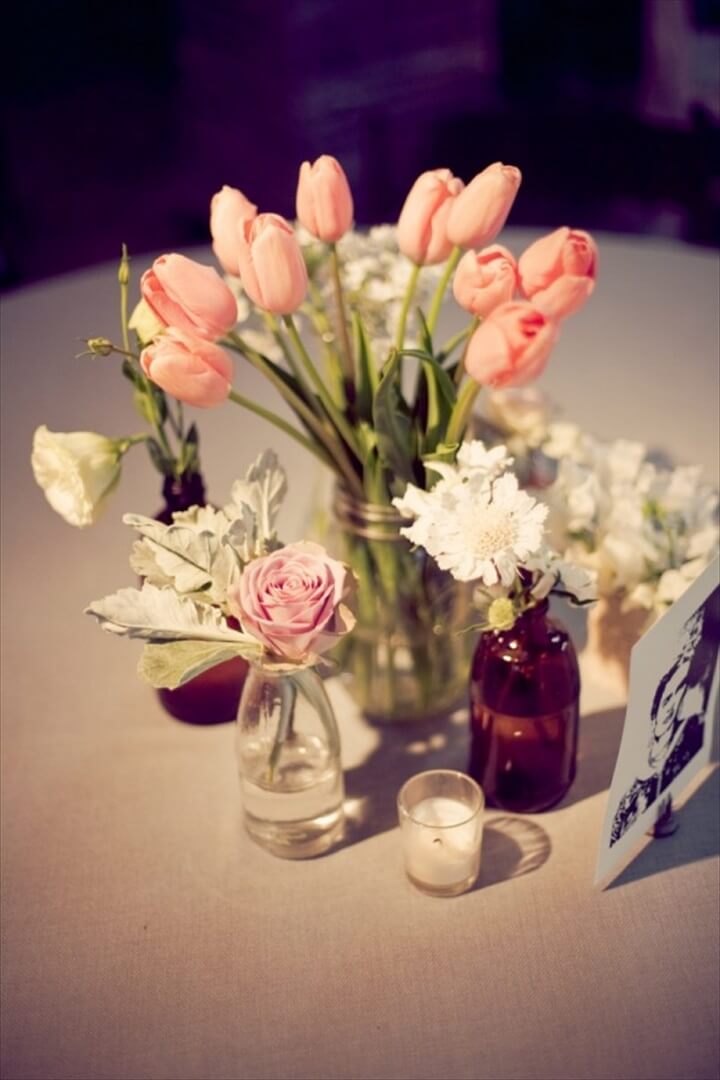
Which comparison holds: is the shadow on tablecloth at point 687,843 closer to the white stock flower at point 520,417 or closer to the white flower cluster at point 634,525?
the white flower cluster at point 634,525

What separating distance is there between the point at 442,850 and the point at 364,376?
1.20 ft

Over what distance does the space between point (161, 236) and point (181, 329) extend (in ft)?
11.1

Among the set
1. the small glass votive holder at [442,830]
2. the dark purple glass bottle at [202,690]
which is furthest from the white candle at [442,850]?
the dark purple glass bottle at [202,690]

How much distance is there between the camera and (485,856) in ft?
2.77

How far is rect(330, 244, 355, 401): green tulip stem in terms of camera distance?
851 millimetres

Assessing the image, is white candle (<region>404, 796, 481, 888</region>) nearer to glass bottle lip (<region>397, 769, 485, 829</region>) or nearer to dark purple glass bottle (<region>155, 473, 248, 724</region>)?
glass bottle lip (<region>397, 769, 485, 829</region>)

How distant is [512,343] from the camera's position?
29.1 inches

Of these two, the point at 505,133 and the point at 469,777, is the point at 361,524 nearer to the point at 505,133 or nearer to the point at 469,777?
the point at 469,777

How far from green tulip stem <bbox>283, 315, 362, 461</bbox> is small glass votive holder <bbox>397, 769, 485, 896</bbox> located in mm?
258

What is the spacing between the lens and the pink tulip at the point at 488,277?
0.76m

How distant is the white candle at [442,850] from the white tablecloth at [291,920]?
0.06 feet

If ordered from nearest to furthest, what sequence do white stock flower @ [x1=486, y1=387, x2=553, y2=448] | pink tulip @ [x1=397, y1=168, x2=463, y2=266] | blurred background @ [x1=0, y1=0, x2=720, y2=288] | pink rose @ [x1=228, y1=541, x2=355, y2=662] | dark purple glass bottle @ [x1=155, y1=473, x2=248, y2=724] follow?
1. pink rose @ [x1=228, y1=541, x2=355, y2=662]
2. pink tulip @ [x1=397, y1=168, x2=463, y2=266]
3. dark purple glass bottle @ [x1=155, y1=473, x2=248, y2=724]
4. white stock flower @ [x1=486, y1=387, x2=553, y2=448]
5. blurred background @ [x1=0, y1=0, x2=720, y2=288]

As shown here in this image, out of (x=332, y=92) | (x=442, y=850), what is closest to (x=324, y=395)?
(x=442, y=850)

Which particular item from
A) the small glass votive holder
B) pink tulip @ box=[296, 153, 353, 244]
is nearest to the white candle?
the small glass votive holder
